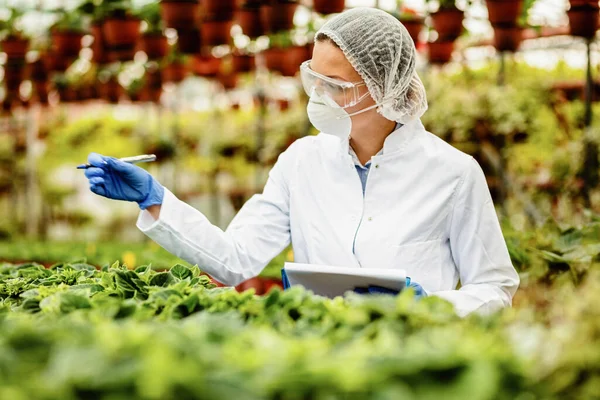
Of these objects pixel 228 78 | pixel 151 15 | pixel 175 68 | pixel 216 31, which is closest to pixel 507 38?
pixel 216 31

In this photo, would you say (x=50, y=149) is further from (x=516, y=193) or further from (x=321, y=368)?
(x=321, y=368)

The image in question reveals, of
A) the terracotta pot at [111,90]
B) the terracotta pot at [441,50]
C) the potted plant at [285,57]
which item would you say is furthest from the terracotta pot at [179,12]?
the terracotta pot at [111,90]

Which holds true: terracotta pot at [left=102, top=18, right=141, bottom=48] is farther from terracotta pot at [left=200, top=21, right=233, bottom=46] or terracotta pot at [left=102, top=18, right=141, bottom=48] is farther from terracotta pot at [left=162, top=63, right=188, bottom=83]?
terracotta pot at [left=162, top=63, right=188, bottom=83]

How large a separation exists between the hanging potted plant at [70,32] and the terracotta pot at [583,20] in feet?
12.7

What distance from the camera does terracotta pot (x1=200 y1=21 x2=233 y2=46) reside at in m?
5.05

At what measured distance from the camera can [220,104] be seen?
1098cm

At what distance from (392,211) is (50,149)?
34.7 ft

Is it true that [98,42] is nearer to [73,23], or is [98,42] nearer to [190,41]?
[73,23]

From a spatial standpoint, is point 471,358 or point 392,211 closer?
point 471,358

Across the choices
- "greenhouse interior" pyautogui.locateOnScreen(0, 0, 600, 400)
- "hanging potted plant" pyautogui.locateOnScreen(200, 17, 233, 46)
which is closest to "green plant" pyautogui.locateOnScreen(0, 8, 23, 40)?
"greenhouse interior" pyautogui.locateOnScreen(0, 0, 600, 400)

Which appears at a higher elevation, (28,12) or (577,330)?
(28,12)

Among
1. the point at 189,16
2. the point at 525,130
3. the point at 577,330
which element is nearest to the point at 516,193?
the point at 525,130

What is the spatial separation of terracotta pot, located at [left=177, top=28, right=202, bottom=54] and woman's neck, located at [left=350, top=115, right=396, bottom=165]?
3.26 m

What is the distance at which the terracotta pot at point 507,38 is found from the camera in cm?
444
